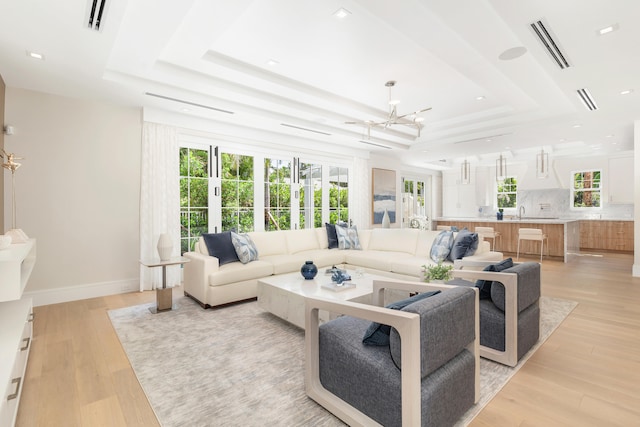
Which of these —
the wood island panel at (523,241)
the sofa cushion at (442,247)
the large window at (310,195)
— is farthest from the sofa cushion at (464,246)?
the wood island panel at (523,241)

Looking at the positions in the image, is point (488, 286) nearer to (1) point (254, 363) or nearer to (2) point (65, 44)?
(1) point (254, 363)

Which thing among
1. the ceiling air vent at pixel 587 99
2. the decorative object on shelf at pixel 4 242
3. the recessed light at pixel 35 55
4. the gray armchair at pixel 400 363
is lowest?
the gray armchair at pixel 400 363

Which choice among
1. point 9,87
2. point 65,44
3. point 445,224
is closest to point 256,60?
point 65,44

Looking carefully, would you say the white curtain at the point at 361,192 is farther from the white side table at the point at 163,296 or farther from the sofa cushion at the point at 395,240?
the white side table at the point at 163,296

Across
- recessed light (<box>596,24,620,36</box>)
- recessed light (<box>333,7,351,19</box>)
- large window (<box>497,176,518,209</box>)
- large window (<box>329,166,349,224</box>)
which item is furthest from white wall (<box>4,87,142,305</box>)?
large window (<box>497,176,518,209</box>)

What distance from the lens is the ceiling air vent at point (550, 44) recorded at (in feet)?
8.23

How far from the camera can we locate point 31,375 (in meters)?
2.20

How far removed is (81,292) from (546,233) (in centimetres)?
887

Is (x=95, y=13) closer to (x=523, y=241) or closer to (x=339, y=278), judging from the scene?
(x=339, y=278)

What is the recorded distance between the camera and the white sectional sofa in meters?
3.72

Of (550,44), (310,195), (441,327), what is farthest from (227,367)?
(310,195)

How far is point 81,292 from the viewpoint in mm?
4113

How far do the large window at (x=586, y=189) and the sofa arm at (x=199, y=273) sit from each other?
32.5 ft

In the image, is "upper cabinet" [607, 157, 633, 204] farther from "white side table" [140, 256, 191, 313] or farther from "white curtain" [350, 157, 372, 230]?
"white side table" [140, 256, 191, 313]
